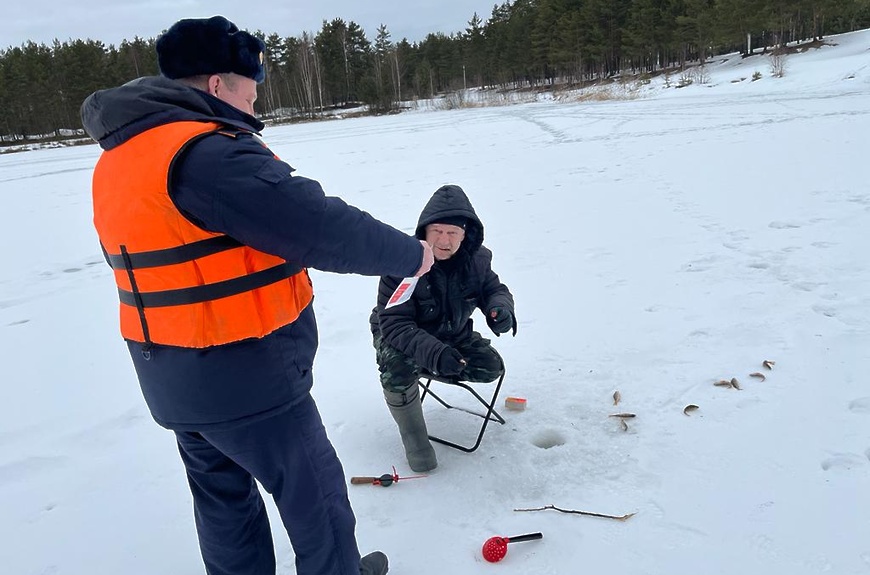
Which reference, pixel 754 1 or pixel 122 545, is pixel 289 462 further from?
pixel 754 1

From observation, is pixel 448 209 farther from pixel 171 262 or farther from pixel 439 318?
pixel 171 262

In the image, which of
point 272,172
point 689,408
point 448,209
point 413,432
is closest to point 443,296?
point 448,209

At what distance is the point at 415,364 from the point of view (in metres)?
2.71

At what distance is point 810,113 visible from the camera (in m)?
13.0

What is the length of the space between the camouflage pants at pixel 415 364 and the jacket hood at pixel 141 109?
1451 mm

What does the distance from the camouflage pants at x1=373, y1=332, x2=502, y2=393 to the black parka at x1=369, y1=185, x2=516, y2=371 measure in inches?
1.7

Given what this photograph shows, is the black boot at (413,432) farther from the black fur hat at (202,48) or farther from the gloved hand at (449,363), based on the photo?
the black fur hat at (202,48)

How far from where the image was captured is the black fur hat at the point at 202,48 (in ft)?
4.96

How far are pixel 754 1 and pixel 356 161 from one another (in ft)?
113

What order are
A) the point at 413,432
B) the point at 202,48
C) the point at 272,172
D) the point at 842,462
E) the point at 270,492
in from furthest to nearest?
the point at 413,432 → the point at 842,462 → the point at 270,492 → the point at 202,48 → the point at 272,172

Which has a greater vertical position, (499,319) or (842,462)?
(499,319)

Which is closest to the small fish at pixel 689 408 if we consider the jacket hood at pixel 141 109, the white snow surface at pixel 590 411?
the white snow surface at pixel 590 411

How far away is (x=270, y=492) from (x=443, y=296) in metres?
1.40

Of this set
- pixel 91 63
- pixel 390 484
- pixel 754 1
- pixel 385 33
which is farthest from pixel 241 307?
pixel 385 33
